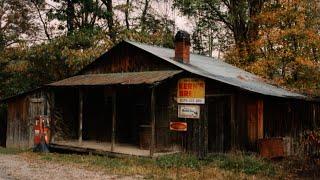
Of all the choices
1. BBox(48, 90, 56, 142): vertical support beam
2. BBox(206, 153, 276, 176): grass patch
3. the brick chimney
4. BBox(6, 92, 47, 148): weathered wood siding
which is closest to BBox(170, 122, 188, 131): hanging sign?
BBox(206, 153, 276, 176): grass patch

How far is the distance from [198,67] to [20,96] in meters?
9.26

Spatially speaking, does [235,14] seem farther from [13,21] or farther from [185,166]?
[185,166]

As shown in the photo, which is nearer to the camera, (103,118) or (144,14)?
(103,118)

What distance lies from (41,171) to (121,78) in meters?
6.50

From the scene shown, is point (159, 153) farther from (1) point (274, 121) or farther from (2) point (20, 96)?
(2) point (20, 96)

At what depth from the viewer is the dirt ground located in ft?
44.7

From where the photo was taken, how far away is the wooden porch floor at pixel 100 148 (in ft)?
61.2

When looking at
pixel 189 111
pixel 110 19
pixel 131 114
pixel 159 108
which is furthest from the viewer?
pixel 110 19

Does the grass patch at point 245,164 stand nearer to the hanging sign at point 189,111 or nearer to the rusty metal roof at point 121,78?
the hanging sign at point 189,111

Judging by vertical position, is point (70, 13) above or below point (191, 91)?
above

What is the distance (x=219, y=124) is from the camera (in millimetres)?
18359

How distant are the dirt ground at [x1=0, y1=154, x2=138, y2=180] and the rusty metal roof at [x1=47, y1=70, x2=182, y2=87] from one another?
411cm

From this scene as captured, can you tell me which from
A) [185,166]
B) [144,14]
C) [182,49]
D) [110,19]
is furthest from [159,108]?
[144,14]

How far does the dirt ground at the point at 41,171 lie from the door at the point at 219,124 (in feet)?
18.0
